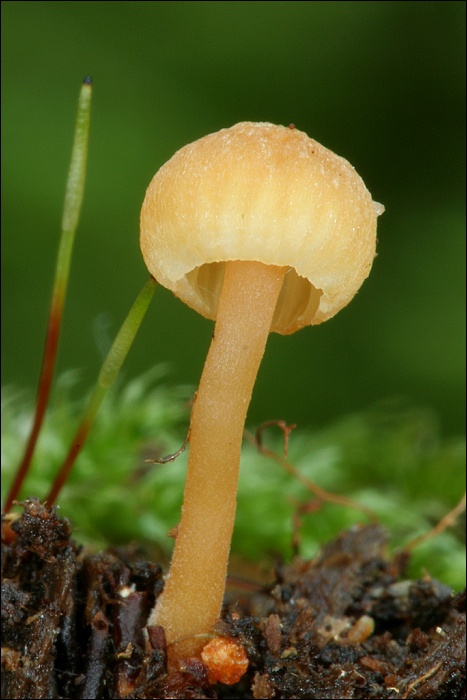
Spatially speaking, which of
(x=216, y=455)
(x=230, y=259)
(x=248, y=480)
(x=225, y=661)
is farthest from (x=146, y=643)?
(x=248, y=480)

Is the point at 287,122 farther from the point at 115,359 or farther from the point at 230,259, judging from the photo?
the point at 230,259

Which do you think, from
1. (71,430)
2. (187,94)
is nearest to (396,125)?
(187,94)

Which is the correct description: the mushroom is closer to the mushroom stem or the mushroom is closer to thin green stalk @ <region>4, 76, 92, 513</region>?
the mushroom stem

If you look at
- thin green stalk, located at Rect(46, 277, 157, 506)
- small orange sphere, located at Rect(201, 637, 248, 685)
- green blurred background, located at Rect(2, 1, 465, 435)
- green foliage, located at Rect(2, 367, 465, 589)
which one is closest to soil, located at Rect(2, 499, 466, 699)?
small orange sphere, located at Rect(201, 637, 248, 685)

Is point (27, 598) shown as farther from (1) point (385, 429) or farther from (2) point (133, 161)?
(2) point (133, 161)

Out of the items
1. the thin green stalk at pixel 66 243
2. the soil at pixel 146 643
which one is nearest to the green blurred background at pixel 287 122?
the thin green stalk at pixel 66 243
